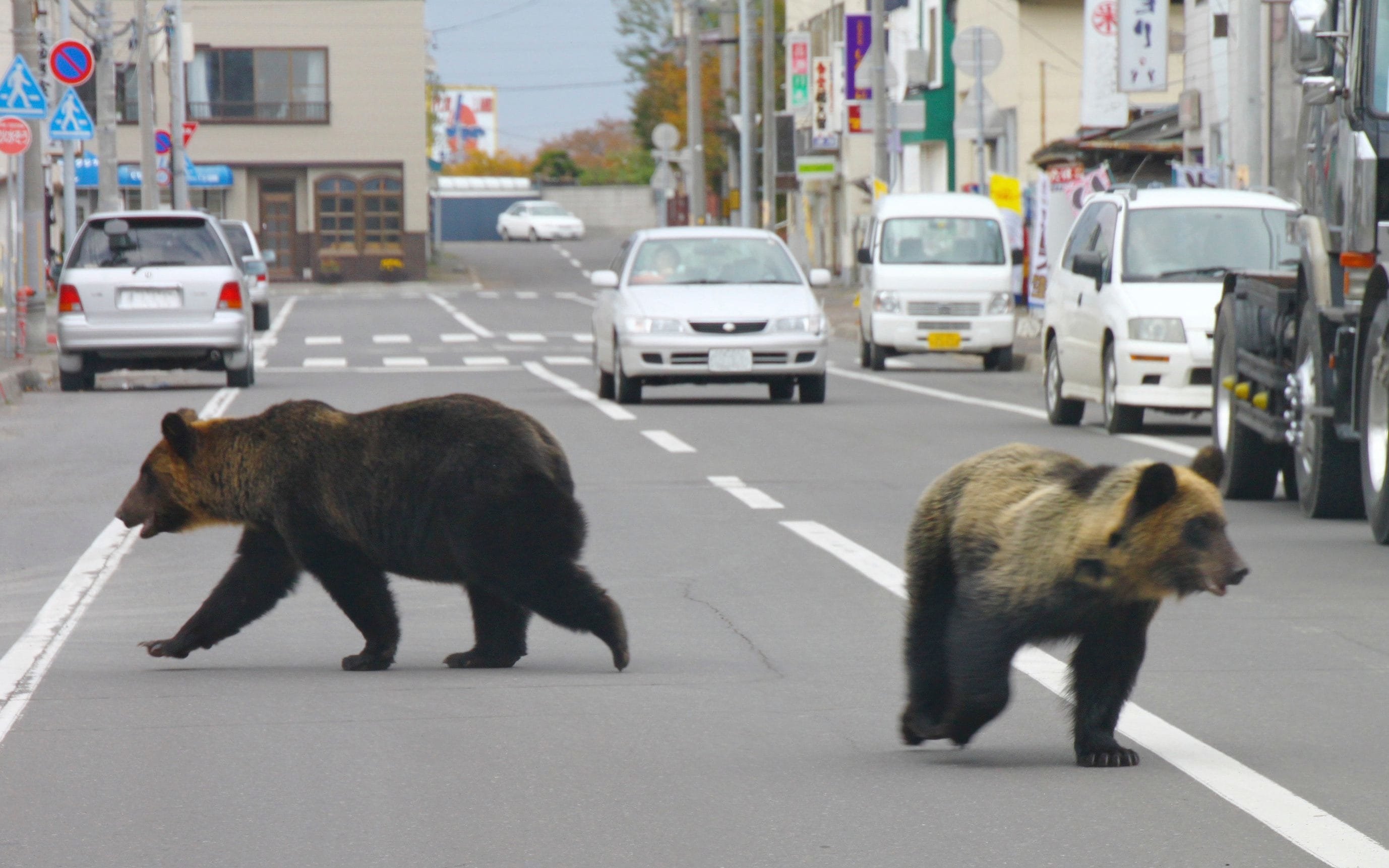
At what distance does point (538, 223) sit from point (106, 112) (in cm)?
5660

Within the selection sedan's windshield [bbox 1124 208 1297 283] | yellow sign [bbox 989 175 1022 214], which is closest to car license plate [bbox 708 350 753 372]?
sedan's windshield [bbox 1124 208 1297 283]

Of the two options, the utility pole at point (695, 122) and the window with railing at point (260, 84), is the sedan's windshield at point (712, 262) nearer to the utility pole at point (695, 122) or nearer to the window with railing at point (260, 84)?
the utility pole at point (695, 122)

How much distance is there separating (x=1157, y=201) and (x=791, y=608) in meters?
Answer: 9.53

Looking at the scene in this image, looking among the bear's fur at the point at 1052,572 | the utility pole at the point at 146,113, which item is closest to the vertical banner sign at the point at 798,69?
the utility pole at the point at 146,113

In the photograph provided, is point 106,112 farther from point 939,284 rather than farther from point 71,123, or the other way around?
point 939,284

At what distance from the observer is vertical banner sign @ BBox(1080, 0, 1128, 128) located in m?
36.8

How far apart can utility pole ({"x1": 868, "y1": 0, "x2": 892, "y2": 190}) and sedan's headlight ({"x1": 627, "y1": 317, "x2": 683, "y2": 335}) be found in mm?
16954

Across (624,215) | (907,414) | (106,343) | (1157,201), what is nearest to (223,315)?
(106,343)

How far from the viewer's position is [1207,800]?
566 centimetres

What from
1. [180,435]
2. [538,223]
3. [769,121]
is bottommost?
[180,435]

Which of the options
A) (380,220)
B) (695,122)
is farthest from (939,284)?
(380,220)

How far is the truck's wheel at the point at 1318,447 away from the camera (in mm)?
11898

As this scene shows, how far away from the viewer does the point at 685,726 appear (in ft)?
22.0

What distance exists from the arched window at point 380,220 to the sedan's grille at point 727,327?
5306 centimetres
